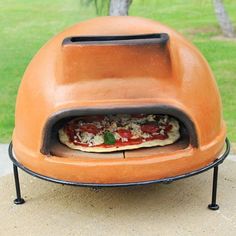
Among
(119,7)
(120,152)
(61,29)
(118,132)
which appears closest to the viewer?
(120,152)

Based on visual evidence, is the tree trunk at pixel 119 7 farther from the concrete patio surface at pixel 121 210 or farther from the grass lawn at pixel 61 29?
the concrete patio surface at pixel 121 210

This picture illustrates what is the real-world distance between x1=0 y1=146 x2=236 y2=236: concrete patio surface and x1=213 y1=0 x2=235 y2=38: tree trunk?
5.89m

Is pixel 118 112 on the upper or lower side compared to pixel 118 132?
upper

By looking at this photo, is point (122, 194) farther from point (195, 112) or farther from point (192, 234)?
point (195, 112)

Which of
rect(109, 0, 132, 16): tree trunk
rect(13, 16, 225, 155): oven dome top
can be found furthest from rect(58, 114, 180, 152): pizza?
rect(109, 0, 132, 16): tree trunk

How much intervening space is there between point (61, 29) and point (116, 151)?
8063mm

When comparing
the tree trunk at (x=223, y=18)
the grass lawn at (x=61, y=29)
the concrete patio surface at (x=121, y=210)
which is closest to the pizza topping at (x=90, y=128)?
the concrete patio surface at (x=121, y=210)

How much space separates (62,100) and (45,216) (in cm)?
84

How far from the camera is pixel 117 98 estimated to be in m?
2.70

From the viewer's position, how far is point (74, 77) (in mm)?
2736

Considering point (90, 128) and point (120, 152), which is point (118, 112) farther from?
point (90, 128)

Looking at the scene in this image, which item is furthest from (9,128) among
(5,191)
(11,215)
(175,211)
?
(175,211)

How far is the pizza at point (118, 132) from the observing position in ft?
9.61

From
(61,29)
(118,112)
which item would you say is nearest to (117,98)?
(118,112)
